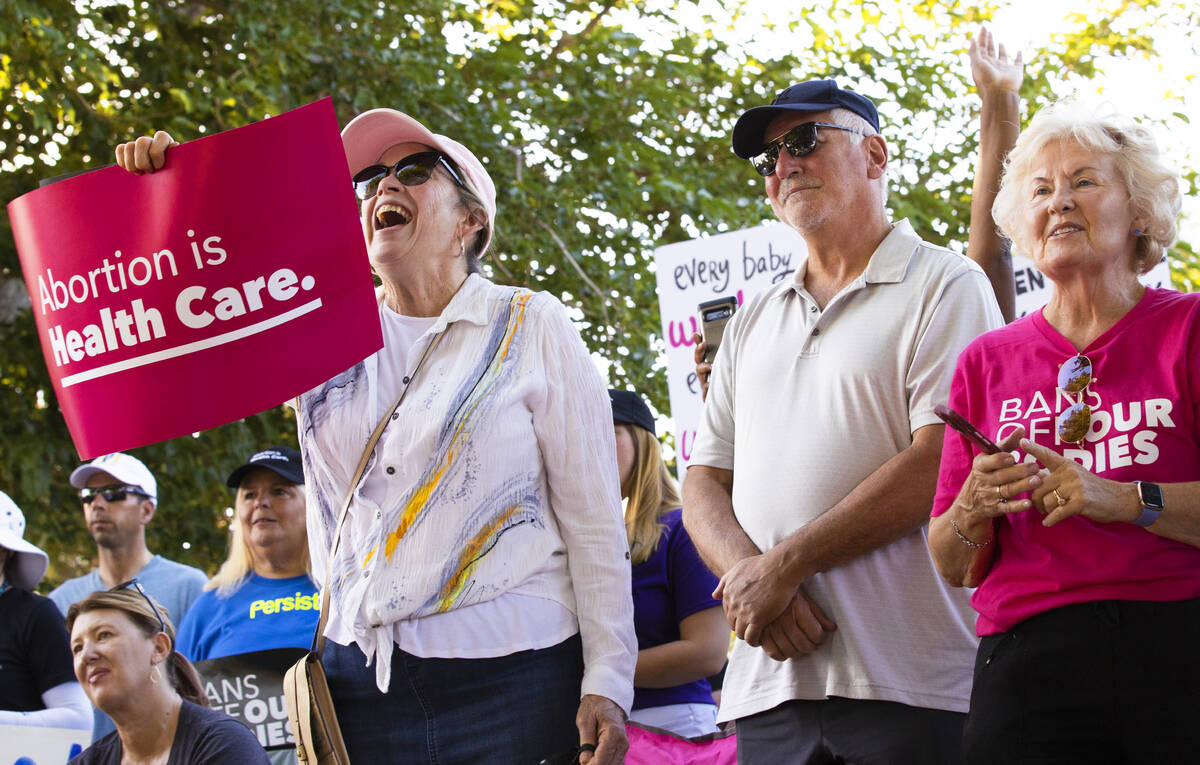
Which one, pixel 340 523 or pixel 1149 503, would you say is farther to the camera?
pixel 340 523

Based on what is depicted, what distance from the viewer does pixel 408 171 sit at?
2732 mm

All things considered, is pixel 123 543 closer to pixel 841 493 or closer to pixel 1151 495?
pixel 841 493

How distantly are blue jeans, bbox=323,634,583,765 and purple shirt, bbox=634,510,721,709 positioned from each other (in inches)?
52.2

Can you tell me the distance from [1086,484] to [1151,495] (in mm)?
97

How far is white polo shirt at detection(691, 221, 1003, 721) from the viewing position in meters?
2.52

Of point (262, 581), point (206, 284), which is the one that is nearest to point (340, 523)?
point (206, 284)

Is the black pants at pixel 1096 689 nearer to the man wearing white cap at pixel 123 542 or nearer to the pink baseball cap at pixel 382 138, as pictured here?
the pink baseball cap at pixel 382 138

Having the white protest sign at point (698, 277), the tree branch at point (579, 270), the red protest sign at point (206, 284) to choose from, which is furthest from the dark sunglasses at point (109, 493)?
the red protest sign at point (206, 284)

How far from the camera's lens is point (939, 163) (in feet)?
29.0

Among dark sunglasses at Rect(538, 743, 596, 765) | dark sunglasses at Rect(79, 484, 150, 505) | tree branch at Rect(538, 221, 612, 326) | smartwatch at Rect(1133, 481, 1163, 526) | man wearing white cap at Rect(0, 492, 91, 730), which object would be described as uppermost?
tree branch at Rect(538, 221, 612, 326)

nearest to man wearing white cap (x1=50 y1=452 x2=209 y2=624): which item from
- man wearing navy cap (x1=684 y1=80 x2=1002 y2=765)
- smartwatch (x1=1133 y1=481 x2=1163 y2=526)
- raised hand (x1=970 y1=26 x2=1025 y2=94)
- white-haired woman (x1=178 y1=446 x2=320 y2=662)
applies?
white-haired woman (x1=178 y1=446 x2=320 y2=662)

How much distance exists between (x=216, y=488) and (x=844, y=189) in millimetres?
5242

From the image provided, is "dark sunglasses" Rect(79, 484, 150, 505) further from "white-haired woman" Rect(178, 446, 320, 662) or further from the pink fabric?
the pink fabric

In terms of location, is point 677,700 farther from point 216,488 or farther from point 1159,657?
point 216,488
